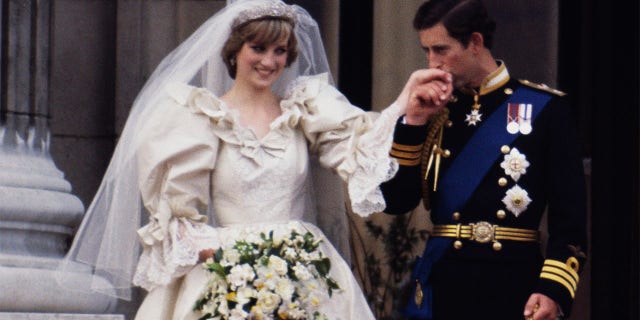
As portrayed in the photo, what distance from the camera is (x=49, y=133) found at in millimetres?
8883

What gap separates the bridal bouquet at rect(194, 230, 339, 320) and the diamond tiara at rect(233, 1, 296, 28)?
0.85 meters

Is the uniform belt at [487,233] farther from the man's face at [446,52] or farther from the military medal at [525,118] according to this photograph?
the man's face at [446,52]

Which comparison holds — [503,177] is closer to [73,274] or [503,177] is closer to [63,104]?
[73,274]

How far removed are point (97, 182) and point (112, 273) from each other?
120 inches

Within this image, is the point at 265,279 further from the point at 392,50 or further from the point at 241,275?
the point at 392,50

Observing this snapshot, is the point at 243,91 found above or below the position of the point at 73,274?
above

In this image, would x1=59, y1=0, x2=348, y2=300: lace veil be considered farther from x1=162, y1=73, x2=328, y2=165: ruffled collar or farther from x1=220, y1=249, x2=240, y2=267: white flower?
x1=220, y1=249, x2=240, y2=267: white flower

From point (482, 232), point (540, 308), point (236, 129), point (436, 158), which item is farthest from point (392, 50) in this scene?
point (540, 308)

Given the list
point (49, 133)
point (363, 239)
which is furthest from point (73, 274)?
point (363, 239)

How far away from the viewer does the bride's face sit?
6750 millimetres

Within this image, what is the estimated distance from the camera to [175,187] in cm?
661

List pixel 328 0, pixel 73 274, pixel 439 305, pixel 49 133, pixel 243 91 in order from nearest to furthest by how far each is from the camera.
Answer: pixel 439 305 → pixel 243 91 → pixel 73 274 → pixel 49 133 → pixel 328 0

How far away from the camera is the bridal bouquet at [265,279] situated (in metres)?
6.29

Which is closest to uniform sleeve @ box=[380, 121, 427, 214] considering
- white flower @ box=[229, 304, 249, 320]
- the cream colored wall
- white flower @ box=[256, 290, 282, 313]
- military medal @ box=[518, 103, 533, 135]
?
military medal @ box=[518, 103, 533, 135]
